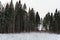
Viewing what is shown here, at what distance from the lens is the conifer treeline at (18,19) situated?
23.9 meters

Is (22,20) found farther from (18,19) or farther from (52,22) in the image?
(52,22)

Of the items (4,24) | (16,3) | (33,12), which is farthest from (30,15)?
(4,24)

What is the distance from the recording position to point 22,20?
83.3ft

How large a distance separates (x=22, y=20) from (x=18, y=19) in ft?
2.17

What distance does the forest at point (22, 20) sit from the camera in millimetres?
24047

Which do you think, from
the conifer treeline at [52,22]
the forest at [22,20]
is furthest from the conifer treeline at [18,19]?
the conifer treeline at [52,22]

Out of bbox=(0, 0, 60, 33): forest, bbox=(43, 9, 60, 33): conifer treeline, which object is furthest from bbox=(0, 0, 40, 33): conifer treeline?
bbox=(43, 9, 60, 33): conifer treeline

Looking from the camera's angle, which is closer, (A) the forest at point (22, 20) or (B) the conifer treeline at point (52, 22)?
(A) the forest at point (22, 20)

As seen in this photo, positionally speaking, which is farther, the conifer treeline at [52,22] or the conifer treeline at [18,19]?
the conifer treeline at [52,22]

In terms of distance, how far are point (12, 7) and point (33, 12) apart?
3.34m

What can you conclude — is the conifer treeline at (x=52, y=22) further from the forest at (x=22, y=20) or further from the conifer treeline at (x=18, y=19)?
the conifer treeline at (x=18, y=19)

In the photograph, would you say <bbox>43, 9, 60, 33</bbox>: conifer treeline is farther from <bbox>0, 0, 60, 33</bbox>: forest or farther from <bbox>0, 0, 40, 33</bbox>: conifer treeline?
<bbox>0, 0, 40, 33</bbox>: conifer treeline

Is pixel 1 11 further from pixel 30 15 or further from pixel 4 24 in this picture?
pixel 30 15

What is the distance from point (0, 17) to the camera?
23312 mm
